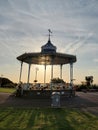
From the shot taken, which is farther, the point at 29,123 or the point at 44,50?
the point at 44,50

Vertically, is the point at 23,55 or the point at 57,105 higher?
the point at 23,55

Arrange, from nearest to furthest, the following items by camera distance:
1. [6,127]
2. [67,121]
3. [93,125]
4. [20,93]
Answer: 1. [6,127]
2. [93,125]
3. [67,121]
4. [20,93]

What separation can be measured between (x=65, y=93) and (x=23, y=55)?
22.6 feet

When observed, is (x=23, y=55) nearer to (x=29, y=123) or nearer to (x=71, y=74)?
(x=71, y=74)

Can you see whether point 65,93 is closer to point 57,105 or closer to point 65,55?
point 65,55

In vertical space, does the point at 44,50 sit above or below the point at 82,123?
above

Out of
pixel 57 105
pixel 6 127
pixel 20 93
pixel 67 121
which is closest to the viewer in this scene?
pixel 6 127

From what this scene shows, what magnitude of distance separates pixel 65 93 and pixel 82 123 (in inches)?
636

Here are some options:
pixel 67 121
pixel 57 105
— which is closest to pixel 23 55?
pixel 57 105

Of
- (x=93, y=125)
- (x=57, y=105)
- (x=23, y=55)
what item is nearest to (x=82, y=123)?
(x=93, y=125)

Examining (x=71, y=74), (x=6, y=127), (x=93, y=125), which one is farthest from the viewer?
(x=71, y=74)

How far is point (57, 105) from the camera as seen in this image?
15.9 meters

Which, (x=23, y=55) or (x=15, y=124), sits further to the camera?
(x=23, y=55)

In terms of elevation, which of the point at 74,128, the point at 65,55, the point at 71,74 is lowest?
the point at 74,128
